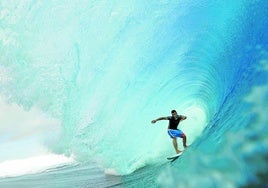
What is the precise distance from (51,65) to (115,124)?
2.89 m

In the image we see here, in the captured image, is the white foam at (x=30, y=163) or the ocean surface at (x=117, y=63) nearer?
the ocean surface at (x=117, y=63)

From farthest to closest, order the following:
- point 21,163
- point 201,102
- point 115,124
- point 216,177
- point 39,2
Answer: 1. point 21,163
2. point 201,102
3. point 115,124
4. point 39,2
5. point 216,177

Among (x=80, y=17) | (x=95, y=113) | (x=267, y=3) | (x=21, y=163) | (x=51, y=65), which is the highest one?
(x=21, y=163)

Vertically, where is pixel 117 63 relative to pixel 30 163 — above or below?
below

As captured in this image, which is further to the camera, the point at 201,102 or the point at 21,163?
the point at 21,163

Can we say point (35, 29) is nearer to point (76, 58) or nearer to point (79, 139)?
point (76, 58)

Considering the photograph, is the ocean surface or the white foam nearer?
the ocean surface

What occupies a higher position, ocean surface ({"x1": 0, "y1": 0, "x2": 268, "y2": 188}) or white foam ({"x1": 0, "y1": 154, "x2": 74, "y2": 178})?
white foam ({"x1": 0, "y1": 154, "x2": 74, "y2": 178})

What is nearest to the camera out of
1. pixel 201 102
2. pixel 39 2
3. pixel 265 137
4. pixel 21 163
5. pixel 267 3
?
pixel 265 137

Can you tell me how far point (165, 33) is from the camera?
596 inches

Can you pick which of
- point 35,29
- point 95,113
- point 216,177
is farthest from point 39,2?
point 216,177

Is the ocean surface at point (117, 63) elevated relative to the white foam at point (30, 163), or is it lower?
lower

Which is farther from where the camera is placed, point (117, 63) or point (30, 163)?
point (30, 163)

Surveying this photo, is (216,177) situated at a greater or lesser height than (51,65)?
lesser
